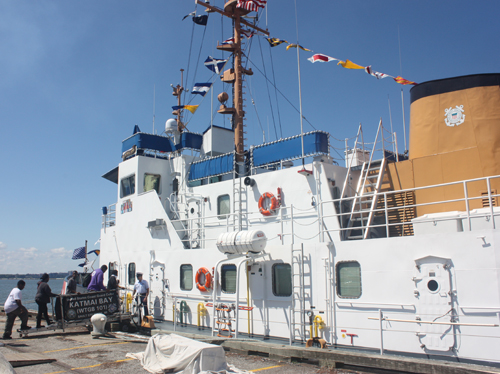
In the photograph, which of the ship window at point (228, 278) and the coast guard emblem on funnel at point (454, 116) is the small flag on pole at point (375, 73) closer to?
the coast guard emblem on funnel at point (454, 116)

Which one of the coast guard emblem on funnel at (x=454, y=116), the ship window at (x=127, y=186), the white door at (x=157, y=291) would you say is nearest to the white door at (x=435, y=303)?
the coast guard emblem on funnel at (x=454, y=116)

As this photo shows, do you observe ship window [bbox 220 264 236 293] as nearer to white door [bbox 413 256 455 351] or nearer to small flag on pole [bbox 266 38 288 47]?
white door [bbox 413 256 455 351]

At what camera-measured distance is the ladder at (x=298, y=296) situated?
988cm

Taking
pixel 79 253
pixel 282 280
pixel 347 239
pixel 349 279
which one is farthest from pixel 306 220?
pixel 79 253

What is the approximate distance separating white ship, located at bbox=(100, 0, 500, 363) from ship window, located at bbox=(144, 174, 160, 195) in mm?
226

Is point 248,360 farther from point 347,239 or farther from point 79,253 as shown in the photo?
point 79,253

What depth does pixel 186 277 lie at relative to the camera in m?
13.4

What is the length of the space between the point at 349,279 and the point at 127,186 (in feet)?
36.3

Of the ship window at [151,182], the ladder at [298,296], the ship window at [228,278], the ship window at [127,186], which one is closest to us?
the ladder at [298,296]

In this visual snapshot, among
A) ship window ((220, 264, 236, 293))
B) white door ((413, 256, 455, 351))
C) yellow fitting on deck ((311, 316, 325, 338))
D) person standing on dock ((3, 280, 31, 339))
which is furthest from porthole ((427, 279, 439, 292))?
person standing on dock ((3, 280, 31, 339))

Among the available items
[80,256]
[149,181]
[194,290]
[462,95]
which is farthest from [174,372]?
[80,256]

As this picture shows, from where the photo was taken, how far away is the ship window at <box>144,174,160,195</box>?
16.7 metres

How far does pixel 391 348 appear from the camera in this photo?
8.41 m

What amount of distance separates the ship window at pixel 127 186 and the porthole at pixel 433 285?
12.3 m
